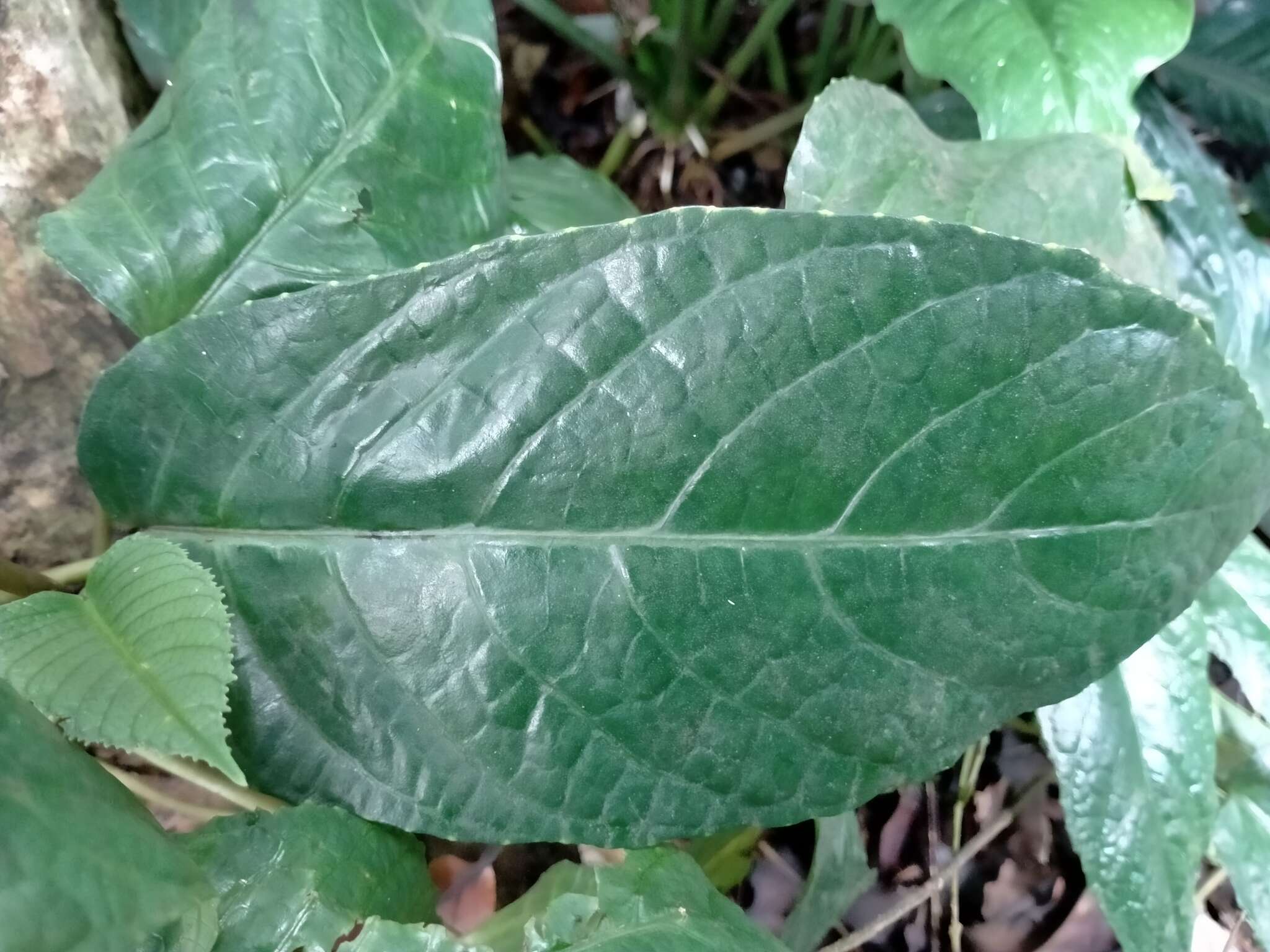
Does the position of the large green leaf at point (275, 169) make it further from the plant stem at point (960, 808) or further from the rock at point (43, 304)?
the plant stem at point (960, 808)

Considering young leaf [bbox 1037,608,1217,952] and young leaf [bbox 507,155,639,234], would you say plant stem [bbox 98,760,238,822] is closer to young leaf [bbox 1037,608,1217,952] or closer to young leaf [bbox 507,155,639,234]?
young leaf [bbox 507,155,639,234]

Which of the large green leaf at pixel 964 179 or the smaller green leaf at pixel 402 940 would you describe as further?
the large green leaf at pixel 964 179

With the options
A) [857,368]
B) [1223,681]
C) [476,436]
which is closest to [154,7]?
[476,436]

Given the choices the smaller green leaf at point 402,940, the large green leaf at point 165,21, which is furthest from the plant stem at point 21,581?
the large green leaf at point 165,21

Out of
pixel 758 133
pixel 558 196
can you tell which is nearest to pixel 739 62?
pixel 758 133

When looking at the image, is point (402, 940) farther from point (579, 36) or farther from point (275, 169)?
point (579, 36)

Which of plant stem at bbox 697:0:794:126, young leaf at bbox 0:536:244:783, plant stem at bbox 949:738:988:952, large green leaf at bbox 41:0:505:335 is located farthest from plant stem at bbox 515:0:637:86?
plant stem at bbox 949:738:988:952
